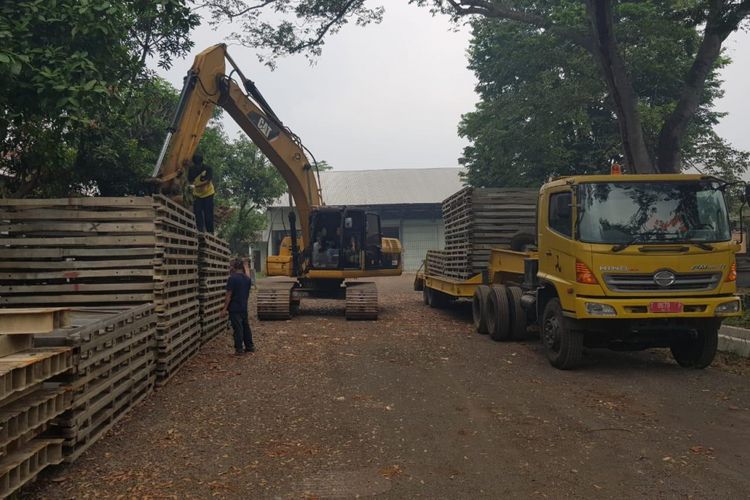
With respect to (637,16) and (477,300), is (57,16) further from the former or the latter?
(637,16)

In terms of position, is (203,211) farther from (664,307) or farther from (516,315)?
(664,307)

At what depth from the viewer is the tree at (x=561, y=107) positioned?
18202mm

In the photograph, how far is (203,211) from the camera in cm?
1120

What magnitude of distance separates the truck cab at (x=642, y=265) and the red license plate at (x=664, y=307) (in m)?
0.01

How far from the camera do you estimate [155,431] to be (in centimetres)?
577

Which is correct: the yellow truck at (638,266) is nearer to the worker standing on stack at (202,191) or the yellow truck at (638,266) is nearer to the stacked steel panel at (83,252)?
the stacked steel panel at (83,252)

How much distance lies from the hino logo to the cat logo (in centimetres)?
885

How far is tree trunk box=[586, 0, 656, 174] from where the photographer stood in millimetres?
12266

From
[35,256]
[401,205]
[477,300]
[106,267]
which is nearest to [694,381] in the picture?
[477,300]

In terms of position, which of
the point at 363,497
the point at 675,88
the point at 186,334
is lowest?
the point at 363,497

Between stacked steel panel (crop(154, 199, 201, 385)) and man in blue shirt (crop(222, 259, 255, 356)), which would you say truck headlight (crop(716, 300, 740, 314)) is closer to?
man in blue shirt (crop(222, 259, 255, 356))

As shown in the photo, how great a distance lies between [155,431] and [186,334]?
9.95 feet

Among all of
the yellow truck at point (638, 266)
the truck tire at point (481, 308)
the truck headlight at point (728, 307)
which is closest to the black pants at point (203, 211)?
the truck tire at point (481, 308)

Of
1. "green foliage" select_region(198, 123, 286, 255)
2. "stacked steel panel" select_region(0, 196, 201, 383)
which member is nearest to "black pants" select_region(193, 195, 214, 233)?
"stacked steel panel" select_region(0, 196, 201, 383)
